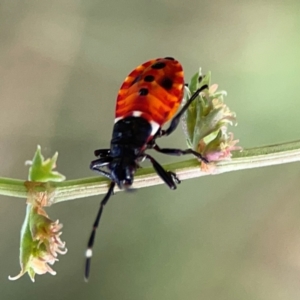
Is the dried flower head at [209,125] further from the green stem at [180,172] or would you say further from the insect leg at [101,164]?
the insect leg at [101,164]

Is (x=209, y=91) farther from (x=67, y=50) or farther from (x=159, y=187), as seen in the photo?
(x=67, y=50)

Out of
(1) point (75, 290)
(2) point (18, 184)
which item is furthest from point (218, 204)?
(2) point (18, 184)

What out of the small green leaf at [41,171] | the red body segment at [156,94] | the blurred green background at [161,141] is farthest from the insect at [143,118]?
the blurred green background at [161,141]

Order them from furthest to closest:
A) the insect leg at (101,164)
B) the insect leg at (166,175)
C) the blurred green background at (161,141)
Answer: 1. the blurred green background at (161,141)
2. the insect leg at (101,164)
3. the insect leg at (166,175)

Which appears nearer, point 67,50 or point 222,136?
point 222,136

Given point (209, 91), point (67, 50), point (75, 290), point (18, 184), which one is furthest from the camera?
point (67, 50)

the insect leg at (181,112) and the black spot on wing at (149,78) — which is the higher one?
the black spot on wing at (149,78)
